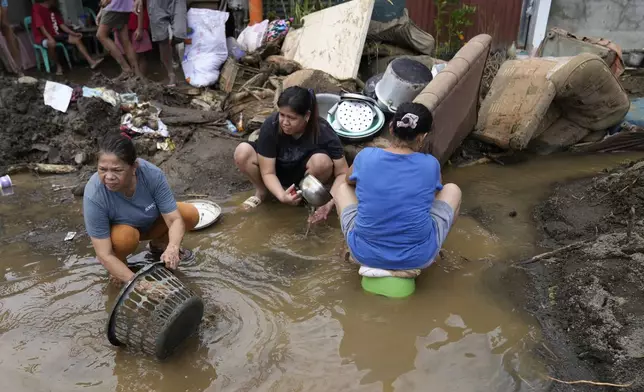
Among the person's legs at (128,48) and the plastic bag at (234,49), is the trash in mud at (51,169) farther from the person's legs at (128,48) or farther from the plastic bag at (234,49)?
the plastic bag at (234,49)

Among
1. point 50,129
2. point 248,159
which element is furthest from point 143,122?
point 248,159

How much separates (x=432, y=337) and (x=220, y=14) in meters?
5.21

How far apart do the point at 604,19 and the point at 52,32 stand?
793 cm

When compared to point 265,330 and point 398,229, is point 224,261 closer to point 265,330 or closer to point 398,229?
point 265,330

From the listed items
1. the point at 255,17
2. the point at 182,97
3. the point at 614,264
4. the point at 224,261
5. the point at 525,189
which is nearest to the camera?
the point at 614,264

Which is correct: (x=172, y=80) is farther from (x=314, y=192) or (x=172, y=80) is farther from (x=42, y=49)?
(x=314, y=192)

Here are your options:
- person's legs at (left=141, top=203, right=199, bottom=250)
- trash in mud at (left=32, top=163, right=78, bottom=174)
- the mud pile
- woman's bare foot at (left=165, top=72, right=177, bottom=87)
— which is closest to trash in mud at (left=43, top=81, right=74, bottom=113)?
the mud pile

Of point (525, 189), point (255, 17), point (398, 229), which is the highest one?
point (255, 17)

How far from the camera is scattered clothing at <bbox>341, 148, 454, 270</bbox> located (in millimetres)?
2939

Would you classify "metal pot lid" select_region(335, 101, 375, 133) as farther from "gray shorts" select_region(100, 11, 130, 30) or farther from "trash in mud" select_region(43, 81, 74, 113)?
"gray shorts" select_region(100, 11, 130, 30)

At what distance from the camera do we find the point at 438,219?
10.3 ft

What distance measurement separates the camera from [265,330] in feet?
9.72

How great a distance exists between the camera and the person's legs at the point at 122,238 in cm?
303

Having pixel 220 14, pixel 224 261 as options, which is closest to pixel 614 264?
pixel 224 261
